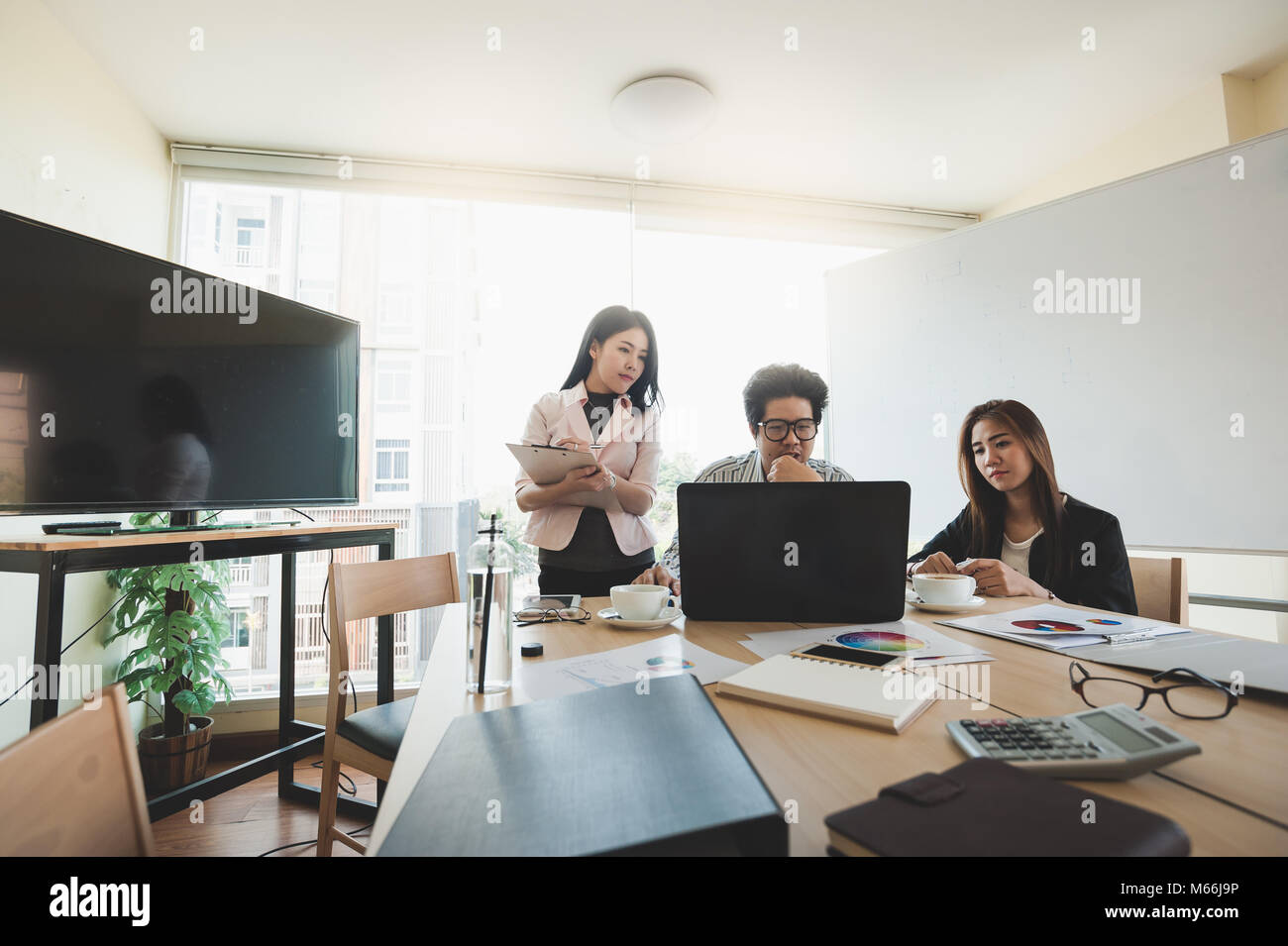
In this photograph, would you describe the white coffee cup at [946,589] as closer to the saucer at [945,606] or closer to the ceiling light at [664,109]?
the saucer at [945,606]

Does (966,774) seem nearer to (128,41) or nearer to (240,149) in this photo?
(128,41)

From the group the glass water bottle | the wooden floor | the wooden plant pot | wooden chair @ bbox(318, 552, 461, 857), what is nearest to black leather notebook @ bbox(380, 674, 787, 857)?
the glass water bottle

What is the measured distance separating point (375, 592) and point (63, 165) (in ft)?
5.98

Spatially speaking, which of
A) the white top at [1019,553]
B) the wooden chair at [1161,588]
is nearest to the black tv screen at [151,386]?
the white top at [1019,553]

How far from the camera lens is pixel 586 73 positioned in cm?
225

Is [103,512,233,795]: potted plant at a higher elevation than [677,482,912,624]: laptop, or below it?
below

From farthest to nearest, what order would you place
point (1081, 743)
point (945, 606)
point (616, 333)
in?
point (616, 333), point (945, 606), point (1081, 743)

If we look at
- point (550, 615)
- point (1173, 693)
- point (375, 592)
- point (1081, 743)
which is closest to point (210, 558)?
point (375, 592)

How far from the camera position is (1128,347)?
226 cm

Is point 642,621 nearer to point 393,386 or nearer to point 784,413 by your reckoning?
point 784,413

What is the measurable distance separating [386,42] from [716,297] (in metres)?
1.81

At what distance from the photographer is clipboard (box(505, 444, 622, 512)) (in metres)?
1.53

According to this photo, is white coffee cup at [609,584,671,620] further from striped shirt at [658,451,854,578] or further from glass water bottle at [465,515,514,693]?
striped shirt at [658,451,854,578]
